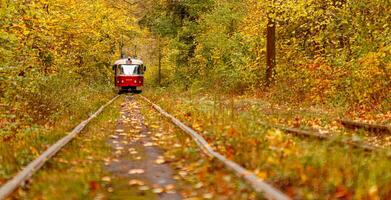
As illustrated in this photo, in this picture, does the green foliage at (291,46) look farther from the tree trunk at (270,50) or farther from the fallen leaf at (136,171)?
the fallen leaf at (136,171)

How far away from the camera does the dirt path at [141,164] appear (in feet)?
22.1

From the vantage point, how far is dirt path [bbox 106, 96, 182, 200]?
674cm

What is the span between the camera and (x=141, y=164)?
27.9 feet

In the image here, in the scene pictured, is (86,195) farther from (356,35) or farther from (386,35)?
(356,35)

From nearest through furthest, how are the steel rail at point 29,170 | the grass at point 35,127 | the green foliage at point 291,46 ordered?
the steel rail at point 29,170, the grass at point 35,127, the green foliage at point 291,46

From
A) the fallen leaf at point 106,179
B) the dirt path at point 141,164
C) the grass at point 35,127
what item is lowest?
the dirt path at point 141,164

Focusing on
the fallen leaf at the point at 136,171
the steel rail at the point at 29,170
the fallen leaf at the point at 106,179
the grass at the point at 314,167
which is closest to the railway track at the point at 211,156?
the steel rail at the point at 29,170

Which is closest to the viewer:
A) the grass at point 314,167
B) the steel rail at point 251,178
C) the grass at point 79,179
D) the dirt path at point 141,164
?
the steel rail at point 251,178

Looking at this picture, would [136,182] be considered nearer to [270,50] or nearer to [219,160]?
[219,160]

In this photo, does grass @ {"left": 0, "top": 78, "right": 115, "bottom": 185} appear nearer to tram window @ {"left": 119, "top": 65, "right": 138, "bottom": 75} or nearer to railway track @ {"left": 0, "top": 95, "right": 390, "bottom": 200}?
railway track @ {"left": 0, "top": 95, "right": 390, "bottom": 200}

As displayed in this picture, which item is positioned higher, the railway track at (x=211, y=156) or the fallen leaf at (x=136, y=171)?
the railway track at (x=211, y=156)

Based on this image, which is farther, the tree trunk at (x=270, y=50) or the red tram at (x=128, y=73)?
the red tram at (x=128, y=73)

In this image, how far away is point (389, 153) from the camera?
24.0 ft

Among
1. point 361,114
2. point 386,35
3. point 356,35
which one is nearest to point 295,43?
point 356,35
